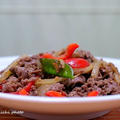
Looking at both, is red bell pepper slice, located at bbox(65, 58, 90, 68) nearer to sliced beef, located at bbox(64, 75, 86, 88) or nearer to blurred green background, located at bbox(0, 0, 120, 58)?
sliced beef, located at bbox(64, 75, 86, 88)

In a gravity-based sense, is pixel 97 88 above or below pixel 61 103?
below

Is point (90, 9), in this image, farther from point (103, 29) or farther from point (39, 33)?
point (39, 33)

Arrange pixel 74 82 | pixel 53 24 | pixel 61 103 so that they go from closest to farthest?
pixel 61 103
pixel 74 82
pixel 53 24

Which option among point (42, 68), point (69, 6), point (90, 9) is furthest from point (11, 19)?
point (42, 68)

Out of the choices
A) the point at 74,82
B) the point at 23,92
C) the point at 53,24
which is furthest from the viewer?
the point at 53,24

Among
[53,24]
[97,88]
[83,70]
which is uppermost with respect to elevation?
[53,24]

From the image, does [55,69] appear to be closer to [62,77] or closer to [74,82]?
[62,77]

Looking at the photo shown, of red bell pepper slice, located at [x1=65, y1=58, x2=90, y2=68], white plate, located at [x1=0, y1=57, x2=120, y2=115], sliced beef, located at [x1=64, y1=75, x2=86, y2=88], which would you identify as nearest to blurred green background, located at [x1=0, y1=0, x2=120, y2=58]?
red bell pepper slice, located at [x1=65, y1=58, x2=90, y2=68]

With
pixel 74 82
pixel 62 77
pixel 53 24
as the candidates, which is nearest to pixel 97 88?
pixel 74 82
